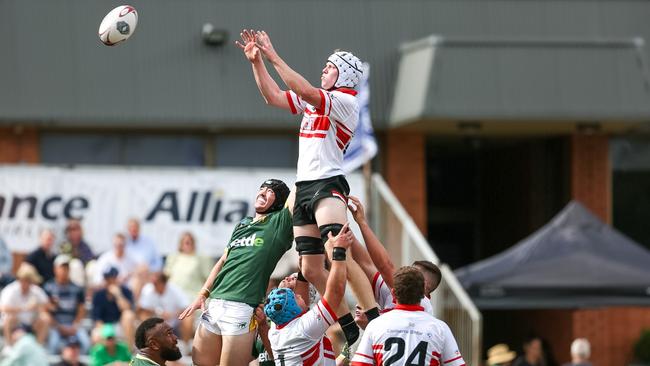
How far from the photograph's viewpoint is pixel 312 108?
38.5ft

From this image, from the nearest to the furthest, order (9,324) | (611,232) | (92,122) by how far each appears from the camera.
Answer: (9,324)
(611,232)
(92,122)

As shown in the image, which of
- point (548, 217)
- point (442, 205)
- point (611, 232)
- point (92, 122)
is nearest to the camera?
point (611, 232)

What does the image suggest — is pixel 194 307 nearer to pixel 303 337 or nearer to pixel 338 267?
pixel 303 337

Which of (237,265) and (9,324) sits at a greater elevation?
(237,265)

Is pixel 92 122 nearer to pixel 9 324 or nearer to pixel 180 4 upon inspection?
pixel 180 4

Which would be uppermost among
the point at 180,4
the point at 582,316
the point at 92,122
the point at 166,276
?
the point at 180,4

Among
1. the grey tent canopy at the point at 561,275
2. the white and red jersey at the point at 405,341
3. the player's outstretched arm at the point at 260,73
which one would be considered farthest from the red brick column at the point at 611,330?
the white and red jersey at the point at 405,341

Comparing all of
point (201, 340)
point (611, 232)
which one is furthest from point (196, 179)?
point (201, 340)

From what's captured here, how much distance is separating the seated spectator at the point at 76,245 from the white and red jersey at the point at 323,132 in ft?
36.2

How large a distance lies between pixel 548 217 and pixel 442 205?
2984 millimetres

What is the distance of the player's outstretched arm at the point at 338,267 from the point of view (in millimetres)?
11242

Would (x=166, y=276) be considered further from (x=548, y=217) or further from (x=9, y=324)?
(x=548, y=217)

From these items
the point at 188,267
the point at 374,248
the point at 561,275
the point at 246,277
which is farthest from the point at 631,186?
the point at 246,277

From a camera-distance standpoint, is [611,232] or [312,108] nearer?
[312,108]
